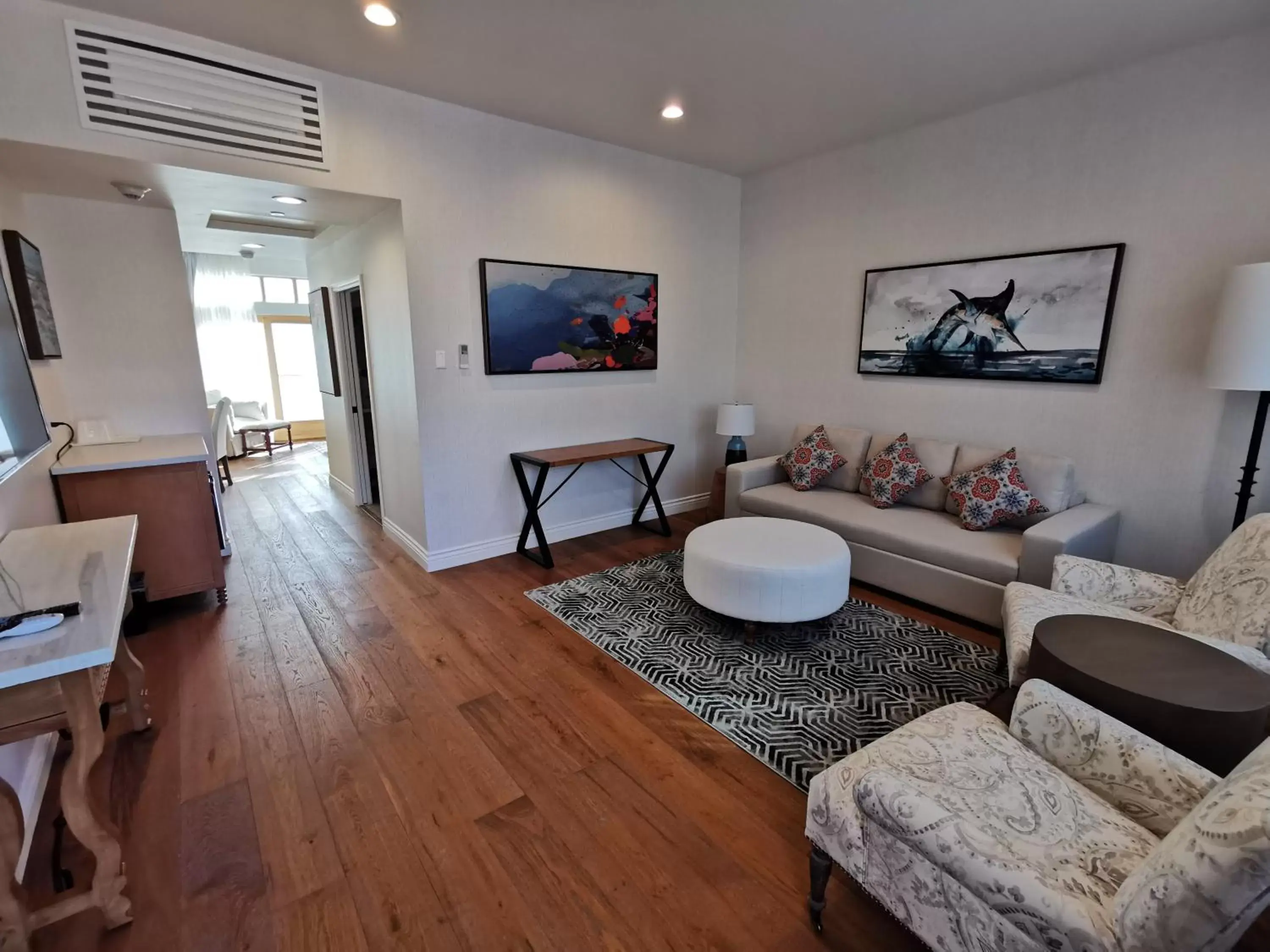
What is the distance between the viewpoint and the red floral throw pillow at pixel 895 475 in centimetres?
353

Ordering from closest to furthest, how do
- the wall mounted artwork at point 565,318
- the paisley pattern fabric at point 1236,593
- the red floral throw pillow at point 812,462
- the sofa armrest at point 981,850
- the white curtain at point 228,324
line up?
the sofa armrest at point 981,850
the paisley pattern fabric at point 1236,593
the wall mounted artwork at point 565,318
the red floral throw pillow at point 812,462
the white curtain at point 228,324

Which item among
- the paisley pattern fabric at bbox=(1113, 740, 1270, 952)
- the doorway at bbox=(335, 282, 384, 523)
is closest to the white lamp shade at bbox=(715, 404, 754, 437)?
the doorway at bbox=(335, 282, 384, 523)

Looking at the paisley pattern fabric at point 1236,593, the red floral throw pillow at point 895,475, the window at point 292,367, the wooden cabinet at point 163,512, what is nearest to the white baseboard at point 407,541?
the wooden cabinet at point 163,512

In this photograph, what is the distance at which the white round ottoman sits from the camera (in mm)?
2627

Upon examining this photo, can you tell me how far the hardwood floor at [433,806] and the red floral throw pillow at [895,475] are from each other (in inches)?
30.8

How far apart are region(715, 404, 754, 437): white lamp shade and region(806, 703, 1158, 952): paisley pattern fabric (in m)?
2.99

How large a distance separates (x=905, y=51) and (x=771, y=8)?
0.77 m

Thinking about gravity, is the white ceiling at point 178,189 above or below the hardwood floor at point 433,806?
above

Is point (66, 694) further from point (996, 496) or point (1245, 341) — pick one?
point (1245, 341)

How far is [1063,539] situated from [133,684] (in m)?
3.86

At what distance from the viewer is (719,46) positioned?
8.54 ft

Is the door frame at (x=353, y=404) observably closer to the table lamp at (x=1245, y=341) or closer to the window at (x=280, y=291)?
the window at (x=280, y=291)

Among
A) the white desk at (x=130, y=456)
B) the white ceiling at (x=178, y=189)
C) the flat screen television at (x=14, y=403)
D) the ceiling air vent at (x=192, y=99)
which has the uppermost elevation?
the ceiling air vent at (x=192, y=99)

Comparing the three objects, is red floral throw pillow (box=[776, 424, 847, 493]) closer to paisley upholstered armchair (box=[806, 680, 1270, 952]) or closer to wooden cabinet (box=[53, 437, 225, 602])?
paisley upholstered armchair (box=[806, 680, 1270, 952])
